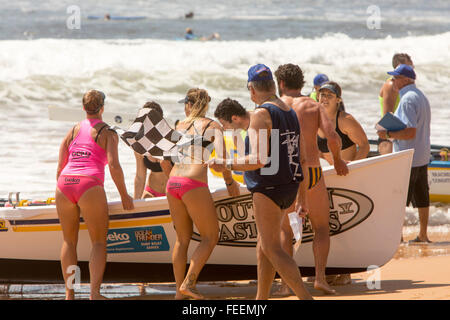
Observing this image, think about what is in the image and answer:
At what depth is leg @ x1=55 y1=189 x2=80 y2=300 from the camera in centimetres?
521

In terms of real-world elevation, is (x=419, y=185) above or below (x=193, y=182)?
below

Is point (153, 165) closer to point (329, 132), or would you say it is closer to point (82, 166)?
point (82, 166)

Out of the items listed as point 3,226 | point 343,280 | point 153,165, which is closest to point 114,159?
point 153,165

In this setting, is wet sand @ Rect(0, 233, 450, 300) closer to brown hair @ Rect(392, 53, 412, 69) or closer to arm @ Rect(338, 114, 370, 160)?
arm @ Rect(338, 114, 370, 160)

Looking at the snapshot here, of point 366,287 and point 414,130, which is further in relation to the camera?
point 414,130

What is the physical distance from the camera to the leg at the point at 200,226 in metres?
5.11

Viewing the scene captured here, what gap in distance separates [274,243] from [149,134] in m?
1.66

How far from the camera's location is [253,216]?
5.54m

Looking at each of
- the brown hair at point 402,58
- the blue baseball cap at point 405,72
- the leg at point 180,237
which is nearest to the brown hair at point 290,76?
the leg at point 180,237

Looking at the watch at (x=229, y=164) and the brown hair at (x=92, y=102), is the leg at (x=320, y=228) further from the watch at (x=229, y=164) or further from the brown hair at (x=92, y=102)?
the brown hair at (x=92, y=102)

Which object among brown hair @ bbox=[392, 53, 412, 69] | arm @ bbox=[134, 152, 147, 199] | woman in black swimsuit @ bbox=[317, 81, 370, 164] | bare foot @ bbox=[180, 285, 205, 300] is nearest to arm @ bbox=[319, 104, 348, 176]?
woman in black swimsuit @ bbox=[317, 81, 370, 164]

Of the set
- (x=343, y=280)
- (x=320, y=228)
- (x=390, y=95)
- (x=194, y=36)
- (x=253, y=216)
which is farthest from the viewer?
(x=194, y=36)
